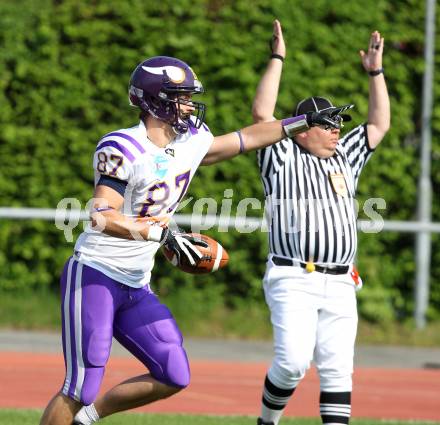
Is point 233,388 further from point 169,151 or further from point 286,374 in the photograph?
point 169,151

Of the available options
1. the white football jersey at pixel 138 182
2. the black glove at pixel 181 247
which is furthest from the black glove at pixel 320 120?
the black glove at pixel 181 247

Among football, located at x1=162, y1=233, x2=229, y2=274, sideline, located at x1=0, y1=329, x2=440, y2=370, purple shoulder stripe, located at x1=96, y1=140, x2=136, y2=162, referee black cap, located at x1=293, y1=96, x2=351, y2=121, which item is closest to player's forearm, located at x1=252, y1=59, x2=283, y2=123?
referee black cap, located at x1=293, y1=96, x2=351, y2=121

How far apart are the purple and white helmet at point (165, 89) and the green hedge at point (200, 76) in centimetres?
646

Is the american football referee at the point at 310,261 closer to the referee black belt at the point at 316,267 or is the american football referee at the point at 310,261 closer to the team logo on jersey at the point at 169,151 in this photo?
the referee black belt at the point at 316,267

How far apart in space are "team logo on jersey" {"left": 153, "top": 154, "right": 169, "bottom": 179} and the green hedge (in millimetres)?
6616

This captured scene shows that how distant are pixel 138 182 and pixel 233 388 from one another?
4437 millimetres

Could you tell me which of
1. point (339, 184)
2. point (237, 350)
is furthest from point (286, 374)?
point (237, 350)

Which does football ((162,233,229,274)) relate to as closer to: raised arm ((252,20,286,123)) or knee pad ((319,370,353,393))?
knee pad ((319,370,353,393))

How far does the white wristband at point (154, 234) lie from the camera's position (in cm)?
573

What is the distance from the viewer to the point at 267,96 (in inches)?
277

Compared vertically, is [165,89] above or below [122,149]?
above

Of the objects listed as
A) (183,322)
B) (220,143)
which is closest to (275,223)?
(220,143)

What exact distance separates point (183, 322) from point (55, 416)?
663 centimetres

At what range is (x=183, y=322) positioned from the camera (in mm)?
12477
